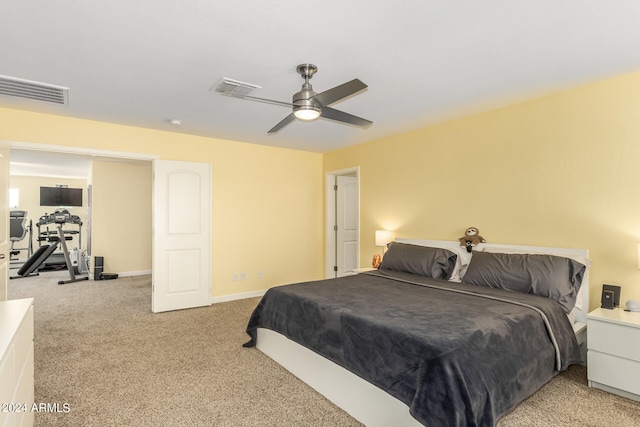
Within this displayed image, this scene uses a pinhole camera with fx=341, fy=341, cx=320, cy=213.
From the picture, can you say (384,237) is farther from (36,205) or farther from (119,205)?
(36,205)

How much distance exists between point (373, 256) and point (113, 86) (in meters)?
3.84

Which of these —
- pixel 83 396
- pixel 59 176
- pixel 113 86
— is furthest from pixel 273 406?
pixel 59 176

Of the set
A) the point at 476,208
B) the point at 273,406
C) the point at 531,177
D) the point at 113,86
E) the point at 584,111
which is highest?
Result: the point at 113,86

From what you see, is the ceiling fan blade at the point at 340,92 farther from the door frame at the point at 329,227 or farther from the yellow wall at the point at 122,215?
the yellow wall at the point at 122,215

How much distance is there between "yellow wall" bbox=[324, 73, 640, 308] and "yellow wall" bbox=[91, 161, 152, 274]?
223 inches

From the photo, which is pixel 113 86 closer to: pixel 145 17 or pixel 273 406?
pixel 145 17

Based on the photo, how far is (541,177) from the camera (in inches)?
131

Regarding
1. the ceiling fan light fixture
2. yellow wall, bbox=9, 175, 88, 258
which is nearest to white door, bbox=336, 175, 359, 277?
the ceiling fan light fixture

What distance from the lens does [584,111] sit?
304 cm

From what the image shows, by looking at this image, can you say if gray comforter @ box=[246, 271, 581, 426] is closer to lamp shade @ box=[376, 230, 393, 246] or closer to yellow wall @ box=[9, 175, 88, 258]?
lamp shade @ box=[376, 230, 393, 246]

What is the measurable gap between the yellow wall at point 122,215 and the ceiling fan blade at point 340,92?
19.4 ft

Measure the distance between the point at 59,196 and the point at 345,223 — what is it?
7.78 m

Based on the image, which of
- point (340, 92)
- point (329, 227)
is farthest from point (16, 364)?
point (329, 227)

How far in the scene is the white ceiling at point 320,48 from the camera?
1938 mm
